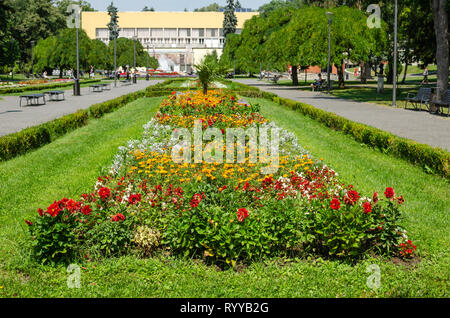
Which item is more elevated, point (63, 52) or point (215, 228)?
point (63, 52)

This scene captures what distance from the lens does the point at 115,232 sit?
4.71 metres

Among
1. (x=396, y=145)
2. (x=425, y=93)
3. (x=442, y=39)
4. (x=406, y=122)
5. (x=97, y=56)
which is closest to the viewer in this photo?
(x=396, y=145)

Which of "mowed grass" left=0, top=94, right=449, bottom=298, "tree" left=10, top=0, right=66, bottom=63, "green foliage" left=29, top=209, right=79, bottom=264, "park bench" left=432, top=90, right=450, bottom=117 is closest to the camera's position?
"mowed grass" left=0, top=94, right=449, bottom=298

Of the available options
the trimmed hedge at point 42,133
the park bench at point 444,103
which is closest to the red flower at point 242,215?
the trimmed hedge at point 42,133

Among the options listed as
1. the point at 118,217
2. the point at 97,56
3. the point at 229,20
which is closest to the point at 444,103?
the point at 118,217

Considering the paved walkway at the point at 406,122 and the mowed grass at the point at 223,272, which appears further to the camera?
the paved walkway at the point at 406,122

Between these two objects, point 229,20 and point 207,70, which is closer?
point 207,70

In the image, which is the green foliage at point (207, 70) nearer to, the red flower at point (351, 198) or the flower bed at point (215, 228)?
the flower bed at point (215, 228)

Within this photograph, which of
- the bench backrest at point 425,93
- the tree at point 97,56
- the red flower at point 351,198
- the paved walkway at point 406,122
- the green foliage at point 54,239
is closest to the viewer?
the green foliage at point 54,239

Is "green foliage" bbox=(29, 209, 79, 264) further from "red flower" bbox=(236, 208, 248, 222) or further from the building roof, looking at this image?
the building roof

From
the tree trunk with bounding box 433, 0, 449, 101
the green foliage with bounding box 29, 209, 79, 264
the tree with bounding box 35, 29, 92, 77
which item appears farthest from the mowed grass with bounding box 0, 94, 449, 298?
the tree with bounding box 35, 29, 92, 77

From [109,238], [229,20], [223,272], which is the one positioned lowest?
[223,272]

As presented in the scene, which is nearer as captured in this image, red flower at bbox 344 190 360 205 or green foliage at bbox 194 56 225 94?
red flower at bbox 344 190 360 205

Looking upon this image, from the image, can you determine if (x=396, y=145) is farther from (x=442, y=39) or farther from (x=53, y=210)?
(x=442, y=39)
